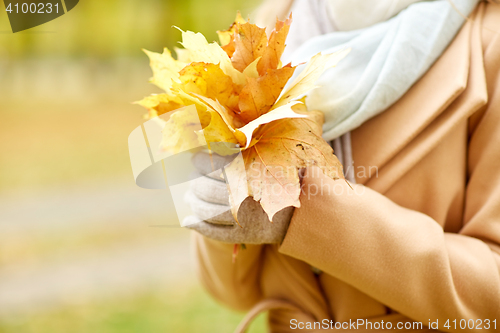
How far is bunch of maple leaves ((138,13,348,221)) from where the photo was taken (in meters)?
0.43

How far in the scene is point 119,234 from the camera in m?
2.84

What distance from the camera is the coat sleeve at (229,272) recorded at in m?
0.76

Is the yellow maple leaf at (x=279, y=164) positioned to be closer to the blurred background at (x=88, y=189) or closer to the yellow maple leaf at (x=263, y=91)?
the yellow maple leaf at (x=263, y=91)

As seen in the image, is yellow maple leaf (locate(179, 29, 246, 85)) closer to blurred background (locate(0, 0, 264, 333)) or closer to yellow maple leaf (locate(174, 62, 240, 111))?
yellow maple leaf (locate(174, 62, 240, 111))

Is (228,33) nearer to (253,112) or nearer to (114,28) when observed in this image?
(253,112)

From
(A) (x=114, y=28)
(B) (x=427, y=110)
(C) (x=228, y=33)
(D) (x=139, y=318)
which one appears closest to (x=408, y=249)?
(B) (x=427, y=110)

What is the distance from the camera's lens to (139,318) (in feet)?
6.95

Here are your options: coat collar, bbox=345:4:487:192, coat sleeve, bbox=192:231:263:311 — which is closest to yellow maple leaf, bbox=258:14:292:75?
coat collar, bbox=345:4:487:192

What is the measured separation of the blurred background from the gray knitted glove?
0.22 ft

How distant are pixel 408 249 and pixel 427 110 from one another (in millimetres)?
238

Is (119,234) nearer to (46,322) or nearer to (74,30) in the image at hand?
(46,322)

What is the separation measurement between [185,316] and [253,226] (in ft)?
6.11

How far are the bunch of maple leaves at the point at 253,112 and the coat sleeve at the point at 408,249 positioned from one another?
11cm

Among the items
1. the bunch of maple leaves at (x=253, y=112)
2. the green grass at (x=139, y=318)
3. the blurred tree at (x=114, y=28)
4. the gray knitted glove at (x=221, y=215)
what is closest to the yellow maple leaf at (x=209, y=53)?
the bunch of maple leaves at (x=253, y=112)
